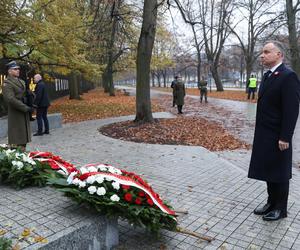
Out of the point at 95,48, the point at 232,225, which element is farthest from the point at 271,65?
the point at 95,48

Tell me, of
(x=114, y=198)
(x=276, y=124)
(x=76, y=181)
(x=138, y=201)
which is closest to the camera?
(x=114, y=198)

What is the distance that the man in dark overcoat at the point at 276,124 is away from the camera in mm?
3928

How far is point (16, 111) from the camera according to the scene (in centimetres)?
645

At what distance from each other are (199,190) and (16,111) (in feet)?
11.7

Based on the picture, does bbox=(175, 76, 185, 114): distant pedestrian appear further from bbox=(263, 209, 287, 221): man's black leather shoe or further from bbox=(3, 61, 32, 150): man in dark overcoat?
bbox=(263, 209, 287, 221): man's black leather shoe

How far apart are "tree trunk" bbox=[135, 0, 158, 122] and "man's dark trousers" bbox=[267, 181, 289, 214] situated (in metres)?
8.20

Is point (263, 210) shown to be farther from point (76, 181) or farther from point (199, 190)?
point (76, 181)

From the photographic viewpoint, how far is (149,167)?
702cm

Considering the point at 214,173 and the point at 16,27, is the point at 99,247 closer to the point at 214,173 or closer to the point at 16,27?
the point at 214,173

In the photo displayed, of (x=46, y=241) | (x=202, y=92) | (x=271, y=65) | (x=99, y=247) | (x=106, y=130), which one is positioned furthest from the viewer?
(x=202, y=92)

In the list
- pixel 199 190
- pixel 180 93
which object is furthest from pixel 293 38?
pixel 199 190

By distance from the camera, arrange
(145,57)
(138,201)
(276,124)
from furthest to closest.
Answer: (145,57), (276,124), (138,201)

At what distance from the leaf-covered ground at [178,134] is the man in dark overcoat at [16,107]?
405cm

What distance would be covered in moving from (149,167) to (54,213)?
12.0ft
